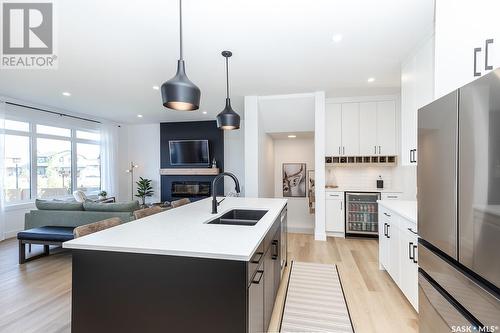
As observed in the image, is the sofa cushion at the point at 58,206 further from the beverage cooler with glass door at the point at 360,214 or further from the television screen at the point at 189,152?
the beverage cooler with glass door at the point at 360,214

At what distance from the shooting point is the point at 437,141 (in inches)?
51.2

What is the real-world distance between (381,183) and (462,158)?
4124 mm

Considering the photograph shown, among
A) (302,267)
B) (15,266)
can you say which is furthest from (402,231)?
(15,266)

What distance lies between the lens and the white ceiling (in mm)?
2104

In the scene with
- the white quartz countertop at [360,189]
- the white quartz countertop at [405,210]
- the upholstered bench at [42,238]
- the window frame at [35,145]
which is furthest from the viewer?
the window frame at [35,145]

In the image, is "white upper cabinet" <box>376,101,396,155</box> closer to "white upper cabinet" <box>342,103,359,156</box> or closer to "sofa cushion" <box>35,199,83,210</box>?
"white upper cabinet" <box>342,103,359,156</box>

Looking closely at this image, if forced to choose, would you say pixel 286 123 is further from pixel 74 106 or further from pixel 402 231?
pixel 74 106

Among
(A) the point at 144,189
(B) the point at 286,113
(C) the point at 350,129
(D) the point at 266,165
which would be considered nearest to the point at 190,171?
(A) the point at 144,189

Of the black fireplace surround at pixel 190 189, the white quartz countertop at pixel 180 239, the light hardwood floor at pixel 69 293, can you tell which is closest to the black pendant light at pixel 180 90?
the white quartz countertop at pixel 180 239

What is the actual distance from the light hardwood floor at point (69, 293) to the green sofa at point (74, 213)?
20.0 inches

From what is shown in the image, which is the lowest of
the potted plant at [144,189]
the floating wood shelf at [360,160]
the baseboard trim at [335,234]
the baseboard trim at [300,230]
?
the baseboard trim at [300,230]

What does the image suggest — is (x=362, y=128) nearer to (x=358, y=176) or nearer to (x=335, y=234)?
(x=358, y=176)

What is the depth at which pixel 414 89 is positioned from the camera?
2.77m

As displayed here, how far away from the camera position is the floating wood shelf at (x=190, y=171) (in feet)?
23.5
